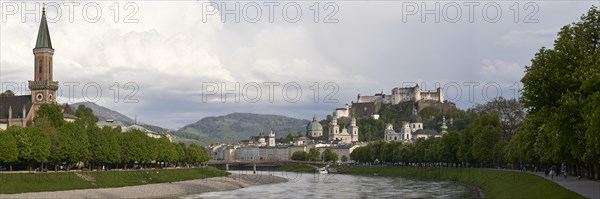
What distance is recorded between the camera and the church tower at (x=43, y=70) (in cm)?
15662

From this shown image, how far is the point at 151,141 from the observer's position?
142 m

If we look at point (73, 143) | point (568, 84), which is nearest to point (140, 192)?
point (73, 143)

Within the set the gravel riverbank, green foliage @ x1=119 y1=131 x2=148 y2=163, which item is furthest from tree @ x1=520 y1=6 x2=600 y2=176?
green foliage @ x1=119 y1=131 x2=148 y2=163

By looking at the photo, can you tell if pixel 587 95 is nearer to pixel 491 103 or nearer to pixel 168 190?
pixel 168 190

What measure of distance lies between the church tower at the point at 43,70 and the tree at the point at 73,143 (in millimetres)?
48370

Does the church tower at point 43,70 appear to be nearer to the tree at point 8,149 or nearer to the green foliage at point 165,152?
the green foliage at point 165,152

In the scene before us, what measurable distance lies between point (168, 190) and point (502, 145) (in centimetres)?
5495

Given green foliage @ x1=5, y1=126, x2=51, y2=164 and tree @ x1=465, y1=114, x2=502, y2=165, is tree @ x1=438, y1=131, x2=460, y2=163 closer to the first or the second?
tree @ x1=465, y1=114, x2=502, y2=165

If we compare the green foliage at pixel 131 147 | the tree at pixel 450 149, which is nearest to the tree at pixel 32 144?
the green foliage at pixel 131 147

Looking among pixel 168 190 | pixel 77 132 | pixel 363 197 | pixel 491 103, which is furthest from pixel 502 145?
pixel 77 132

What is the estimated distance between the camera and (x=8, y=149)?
94312 mm

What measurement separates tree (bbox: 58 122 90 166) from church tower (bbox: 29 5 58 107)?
159ft

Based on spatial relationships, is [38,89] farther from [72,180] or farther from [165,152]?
[72,180]

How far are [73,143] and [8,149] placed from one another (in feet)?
41.3
